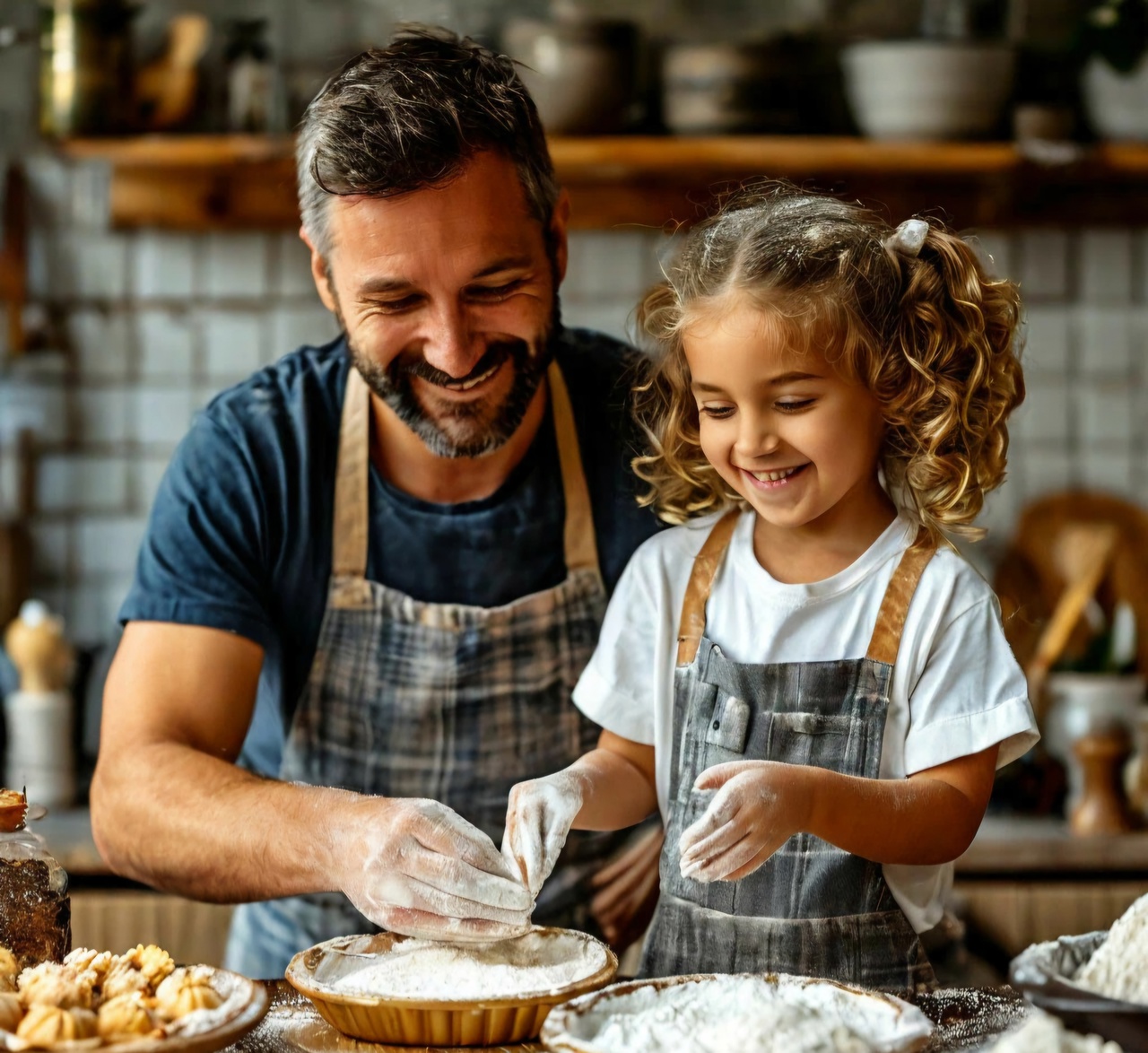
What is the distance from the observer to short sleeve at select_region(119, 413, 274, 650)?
1631 mm

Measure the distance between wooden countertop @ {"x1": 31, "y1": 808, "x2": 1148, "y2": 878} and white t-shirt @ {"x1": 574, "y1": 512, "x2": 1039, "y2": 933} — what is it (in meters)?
1.07

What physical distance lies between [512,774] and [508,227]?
622 mm

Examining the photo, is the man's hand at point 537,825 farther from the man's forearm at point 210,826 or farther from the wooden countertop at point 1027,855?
the wooden countertop at point 1027,855

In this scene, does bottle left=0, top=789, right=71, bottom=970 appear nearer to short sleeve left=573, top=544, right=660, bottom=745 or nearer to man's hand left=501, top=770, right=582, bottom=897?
man's hand left=501, top=770, right=582, bottom=897

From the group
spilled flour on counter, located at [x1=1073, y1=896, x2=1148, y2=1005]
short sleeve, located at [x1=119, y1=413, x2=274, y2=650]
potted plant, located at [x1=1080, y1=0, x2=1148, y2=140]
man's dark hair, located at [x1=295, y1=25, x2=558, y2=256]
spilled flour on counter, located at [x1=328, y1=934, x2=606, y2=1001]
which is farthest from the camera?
potted plant, located at [x1=1080, y1=0, x2=1148, y2=140]

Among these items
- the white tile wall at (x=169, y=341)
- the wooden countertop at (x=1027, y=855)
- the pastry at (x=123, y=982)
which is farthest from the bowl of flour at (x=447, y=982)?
the white tile wall at (x=169, y=341)

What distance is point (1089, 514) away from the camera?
3.03m

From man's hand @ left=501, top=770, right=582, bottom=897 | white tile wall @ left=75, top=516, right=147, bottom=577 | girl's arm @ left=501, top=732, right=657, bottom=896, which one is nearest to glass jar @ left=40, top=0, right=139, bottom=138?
white tile wall @ left=75, top=516, right=147, bottom=577

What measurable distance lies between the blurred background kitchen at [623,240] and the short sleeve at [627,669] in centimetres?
120

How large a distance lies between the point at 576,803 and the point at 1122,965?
500 millimetres

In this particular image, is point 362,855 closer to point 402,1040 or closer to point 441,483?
point 402,1040

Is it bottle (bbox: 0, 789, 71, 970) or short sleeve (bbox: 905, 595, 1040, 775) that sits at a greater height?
short sleeve (bbox: 905, 595, 1040, 775)

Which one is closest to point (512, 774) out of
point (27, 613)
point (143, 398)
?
point (27, 613)

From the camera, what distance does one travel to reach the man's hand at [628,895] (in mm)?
1775
